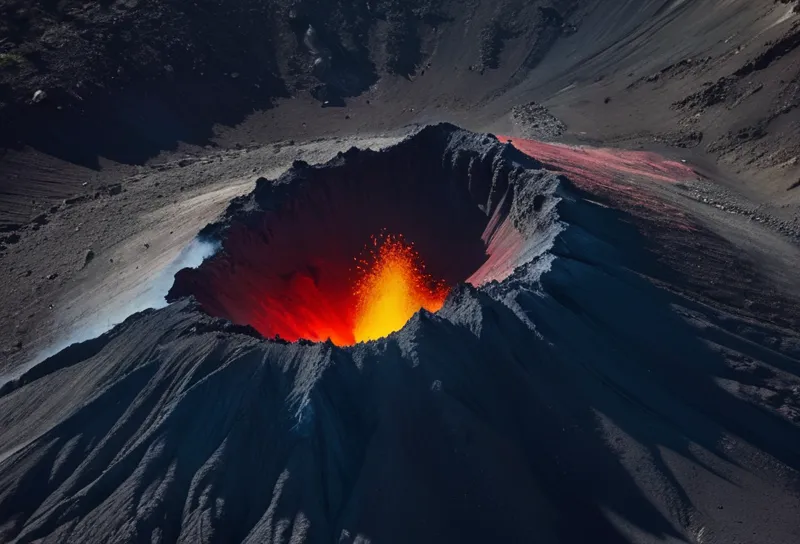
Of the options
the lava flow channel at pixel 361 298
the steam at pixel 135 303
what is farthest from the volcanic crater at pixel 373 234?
the steam at pixel 135 303

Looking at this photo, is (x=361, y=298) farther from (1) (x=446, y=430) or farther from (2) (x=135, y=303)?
(1) (x=446, y=430)

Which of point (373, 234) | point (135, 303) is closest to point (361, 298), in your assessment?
point (373, 234)

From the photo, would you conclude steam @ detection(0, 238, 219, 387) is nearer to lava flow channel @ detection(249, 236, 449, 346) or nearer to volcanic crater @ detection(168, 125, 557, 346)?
volcanic crater @ detection(168, 125, 557, 346)

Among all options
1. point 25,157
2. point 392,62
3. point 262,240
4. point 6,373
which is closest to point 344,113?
point 392,62

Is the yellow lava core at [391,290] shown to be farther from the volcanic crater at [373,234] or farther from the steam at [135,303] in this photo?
the steam at [135,303]

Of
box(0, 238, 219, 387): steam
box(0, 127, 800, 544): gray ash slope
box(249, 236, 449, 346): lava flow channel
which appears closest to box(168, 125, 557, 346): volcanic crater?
box(249, 236, 449, 346): lava flow channel

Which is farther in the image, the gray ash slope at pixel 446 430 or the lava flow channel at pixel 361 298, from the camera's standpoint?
the lava flow channel at pixel 361 298

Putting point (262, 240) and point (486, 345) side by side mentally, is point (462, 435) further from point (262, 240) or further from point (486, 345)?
point (262, 240)
